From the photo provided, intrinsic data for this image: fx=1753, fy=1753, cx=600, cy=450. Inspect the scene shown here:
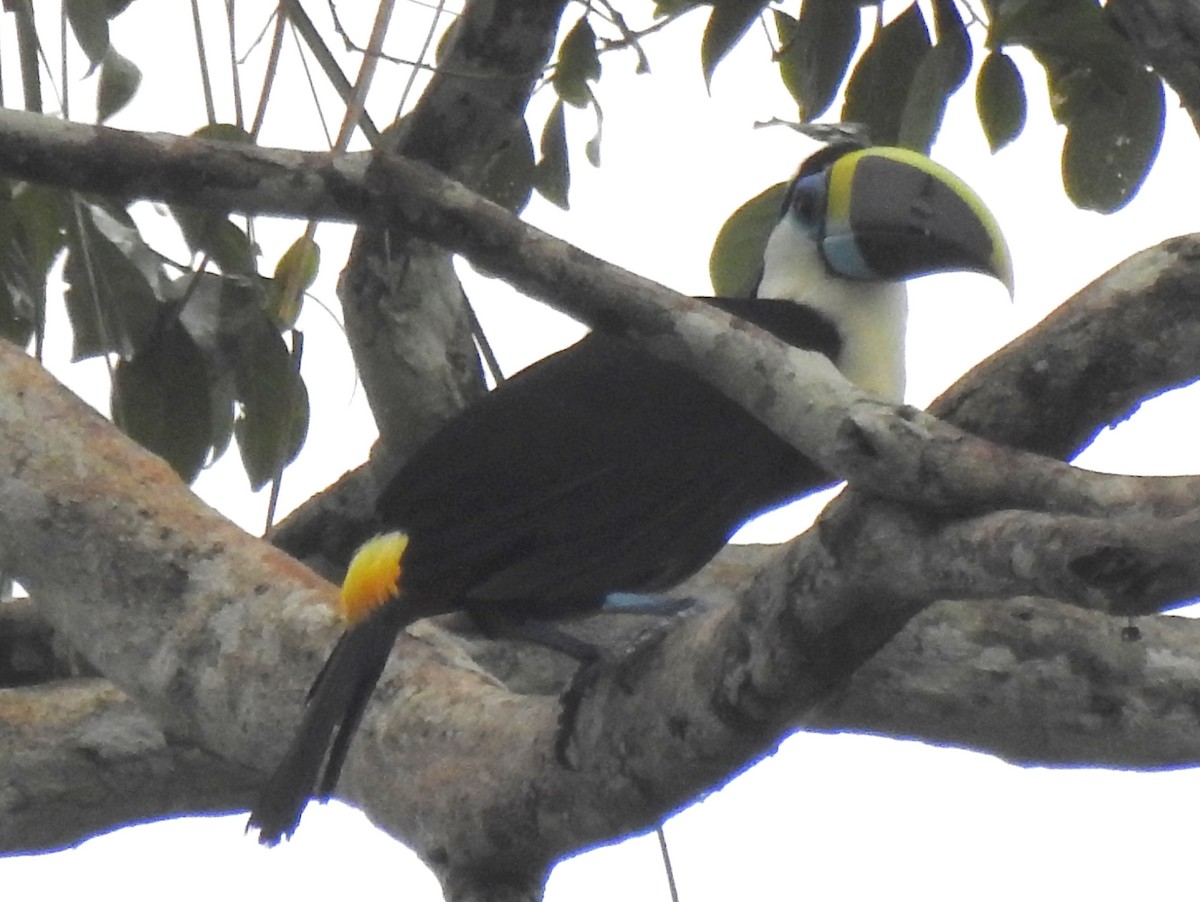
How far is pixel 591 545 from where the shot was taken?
1923 mm

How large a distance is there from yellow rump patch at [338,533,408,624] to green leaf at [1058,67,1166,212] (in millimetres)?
867

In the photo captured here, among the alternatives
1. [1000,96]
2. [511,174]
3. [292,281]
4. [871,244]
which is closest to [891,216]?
[871,244]

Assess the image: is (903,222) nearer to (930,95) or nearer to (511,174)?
(930,95)

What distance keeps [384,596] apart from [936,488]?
804 mm

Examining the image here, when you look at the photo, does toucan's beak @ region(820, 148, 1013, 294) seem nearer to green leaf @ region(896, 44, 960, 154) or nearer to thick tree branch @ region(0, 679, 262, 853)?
green leaf @ region(896, 44, 960, 154)

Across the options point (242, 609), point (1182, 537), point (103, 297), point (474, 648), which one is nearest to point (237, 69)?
point (103, 297)

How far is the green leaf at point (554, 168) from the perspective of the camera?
2326mm

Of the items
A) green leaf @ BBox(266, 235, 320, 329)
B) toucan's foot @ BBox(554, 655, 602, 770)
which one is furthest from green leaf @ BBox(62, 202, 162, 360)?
toucan's foot @ BBox(554, 655, 602, 770)

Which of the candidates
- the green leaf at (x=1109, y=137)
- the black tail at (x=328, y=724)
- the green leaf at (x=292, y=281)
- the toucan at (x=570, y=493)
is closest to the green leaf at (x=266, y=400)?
the green leaf at (x=292, y=281)

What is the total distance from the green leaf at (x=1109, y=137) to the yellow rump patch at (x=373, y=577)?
2.85 ft

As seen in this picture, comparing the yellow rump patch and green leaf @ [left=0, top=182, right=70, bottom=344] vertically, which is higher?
green leaf @ [left=0, top=182, right=70, bottom=344]

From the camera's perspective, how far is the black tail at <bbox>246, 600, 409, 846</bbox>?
1.73m

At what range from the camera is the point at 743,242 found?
230cm

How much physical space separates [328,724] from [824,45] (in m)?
0.98
